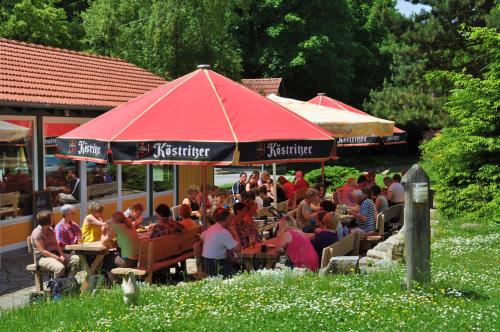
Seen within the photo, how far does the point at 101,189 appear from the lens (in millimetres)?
16438

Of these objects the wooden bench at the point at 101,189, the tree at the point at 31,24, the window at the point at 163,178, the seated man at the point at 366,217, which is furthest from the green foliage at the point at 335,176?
the tree at the point at 31,24

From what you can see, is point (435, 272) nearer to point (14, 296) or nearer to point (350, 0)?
point (14, 296)

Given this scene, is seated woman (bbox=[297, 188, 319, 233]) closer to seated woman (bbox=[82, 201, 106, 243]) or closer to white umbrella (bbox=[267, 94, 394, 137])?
white umbrella (bbox=[267, 94, 394, 137])

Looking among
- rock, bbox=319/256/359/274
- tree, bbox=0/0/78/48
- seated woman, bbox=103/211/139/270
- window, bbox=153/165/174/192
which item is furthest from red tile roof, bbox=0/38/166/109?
tree, bbox=0/0/78/48

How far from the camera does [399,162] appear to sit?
47.9 m

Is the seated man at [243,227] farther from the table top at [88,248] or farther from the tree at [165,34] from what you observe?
the tree at [165,34]

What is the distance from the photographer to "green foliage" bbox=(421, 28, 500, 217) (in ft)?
46.9

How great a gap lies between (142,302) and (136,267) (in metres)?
1.87

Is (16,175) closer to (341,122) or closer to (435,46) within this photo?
(341,122)

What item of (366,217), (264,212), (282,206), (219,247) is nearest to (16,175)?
(264,212)

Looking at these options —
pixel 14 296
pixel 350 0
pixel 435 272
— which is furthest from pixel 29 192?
pixel 350 0

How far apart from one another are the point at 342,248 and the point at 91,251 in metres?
3.48

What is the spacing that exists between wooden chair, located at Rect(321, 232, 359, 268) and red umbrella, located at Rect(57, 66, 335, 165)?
1281mm

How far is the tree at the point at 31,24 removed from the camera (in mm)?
29080
